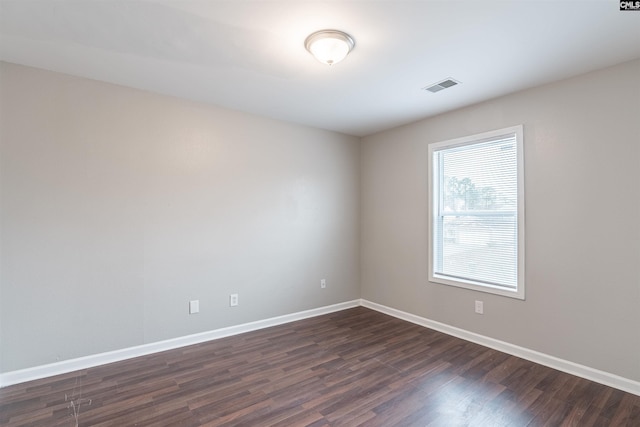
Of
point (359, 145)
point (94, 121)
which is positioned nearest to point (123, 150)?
point (94, 121)

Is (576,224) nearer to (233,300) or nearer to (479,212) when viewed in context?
(479,212)

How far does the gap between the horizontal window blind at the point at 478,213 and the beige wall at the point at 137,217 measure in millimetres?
1647

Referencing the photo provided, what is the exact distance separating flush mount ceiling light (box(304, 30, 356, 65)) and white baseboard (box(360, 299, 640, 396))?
3.05 metres

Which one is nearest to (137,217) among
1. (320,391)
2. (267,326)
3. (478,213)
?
(267,326)

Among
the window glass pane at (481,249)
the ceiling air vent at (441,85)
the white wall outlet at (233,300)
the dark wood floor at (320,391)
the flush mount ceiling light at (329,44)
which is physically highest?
the ceiling air vent at (441,85)

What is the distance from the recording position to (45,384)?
236 centimetres

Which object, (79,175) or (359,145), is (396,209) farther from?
(79,175)

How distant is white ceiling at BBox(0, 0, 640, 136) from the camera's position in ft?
5.85

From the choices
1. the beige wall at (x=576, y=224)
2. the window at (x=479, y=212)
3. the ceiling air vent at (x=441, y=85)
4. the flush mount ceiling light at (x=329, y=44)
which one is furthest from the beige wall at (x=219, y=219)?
the flush mount ceiling light at (x=329, y=44)

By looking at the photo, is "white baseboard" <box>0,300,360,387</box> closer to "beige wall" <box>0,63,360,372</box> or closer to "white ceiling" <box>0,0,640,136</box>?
"beige wall" <box>0,63,360,372</box>

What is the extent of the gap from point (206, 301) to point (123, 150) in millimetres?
1709

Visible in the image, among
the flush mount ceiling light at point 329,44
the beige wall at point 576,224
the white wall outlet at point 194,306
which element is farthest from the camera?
the white wall outlet at point 194,306

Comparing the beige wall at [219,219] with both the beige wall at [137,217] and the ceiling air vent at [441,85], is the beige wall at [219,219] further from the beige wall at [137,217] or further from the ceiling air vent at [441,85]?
the ceiling air vent at [441,85]

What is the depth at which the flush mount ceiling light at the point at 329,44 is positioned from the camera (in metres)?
1.99
